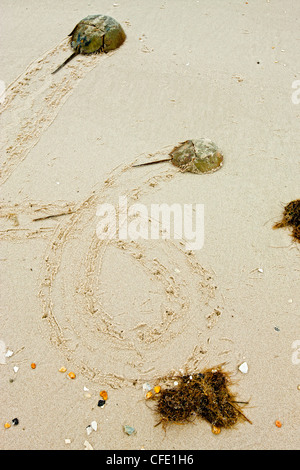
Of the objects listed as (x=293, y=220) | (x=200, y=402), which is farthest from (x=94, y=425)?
(x=293, y=220)

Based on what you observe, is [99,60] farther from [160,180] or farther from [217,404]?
[217,404]

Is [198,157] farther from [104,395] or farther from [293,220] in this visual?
[104,395]

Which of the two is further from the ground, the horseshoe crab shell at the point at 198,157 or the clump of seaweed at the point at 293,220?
the horseshoe crab shell at the point at 198,157

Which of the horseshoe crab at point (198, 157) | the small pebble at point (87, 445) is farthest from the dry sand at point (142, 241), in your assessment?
the horseshoe crab at point (198, 157)

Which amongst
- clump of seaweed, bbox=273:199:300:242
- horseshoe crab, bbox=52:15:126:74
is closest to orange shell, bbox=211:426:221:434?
clump of seaweed, bbox=273:199:300:242

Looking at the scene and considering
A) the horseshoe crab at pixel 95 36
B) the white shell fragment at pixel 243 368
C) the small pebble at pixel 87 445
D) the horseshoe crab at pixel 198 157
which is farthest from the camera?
the horseshoe crab at pixel 95 36

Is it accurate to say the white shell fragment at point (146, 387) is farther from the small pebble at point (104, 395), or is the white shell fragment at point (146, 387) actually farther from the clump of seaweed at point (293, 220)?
the clump of seaweed at point (293, 220)

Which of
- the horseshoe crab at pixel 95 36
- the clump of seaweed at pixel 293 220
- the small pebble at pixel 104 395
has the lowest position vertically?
the small pebble at pixel 104 395
